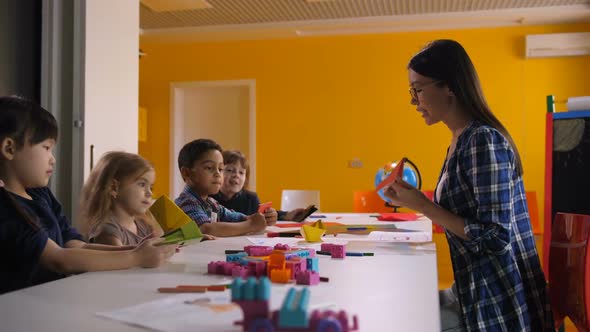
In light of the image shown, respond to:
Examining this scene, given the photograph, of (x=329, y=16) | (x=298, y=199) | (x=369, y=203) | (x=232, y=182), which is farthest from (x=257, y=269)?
(x=329, y=16)

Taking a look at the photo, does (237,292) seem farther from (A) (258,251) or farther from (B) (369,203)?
(B) (369,203)

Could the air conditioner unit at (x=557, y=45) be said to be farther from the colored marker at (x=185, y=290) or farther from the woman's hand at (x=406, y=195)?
the colored marker at (x=185, y=290)

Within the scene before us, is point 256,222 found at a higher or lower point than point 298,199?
higher

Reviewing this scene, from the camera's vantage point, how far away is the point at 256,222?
7.05 feet

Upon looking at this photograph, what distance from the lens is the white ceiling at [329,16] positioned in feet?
16.7

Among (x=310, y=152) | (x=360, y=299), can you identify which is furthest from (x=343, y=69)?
(x=360, y=299)

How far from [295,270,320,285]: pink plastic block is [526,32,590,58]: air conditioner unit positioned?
5030mm

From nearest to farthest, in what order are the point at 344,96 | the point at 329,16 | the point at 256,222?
the point at 256,222 < the point at 329,16 < the point at 344,96

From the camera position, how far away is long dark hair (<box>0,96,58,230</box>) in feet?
4.36

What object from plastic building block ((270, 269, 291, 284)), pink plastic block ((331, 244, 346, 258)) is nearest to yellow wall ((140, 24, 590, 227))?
pink plastic block ((331, 244, 346, 258))

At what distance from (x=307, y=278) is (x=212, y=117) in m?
5.45

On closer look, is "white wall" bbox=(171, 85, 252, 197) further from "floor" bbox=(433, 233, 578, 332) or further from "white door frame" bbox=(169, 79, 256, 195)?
"floor" bbox=(433, 233, 578, 332)

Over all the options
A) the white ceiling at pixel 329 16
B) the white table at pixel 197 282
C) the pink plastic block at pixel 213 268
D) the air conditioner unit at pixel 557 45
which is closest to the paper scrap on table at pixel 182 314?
the white table at pixel 197 282

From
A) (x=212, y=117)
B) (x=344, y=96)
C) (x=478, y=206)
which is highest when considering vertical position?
(x=344, y=96)
